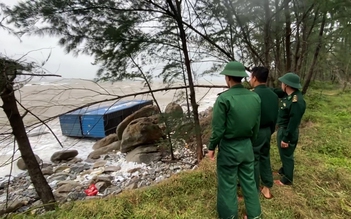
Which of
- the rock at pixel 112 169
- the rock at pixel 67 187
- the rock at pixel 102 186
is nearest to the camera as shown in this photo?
the rock at pixel 102 186

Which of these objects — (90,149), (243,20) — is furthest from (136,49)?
(90,149)

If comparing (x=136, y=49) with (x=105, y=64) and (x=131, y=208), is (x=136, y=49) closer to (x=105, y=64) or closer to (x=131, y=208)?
(x=105, y=64)

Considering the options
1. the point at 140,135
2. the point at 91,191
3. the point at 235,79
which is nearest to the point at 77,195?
the point at 91,191

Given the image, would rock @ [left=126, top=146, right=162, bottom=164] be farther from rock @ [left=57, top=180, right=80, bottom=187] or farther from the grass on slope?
the grass on slope

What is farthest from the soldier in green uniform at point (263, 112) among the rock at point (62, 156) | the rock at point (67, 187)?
the rock at point (62, 156)

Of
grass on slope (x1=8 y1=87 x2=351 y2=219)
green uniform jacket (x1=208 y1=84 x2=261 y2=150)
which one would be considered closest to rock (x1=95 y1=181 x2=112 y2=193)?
grass on slope (x1=8 y1=87 x2=351 y2=219)

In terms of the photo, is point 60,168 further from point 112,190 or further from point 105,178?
point 112,190

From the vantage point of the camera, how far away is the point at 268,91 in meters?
2.01

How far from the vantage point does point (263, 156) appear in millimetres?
2158

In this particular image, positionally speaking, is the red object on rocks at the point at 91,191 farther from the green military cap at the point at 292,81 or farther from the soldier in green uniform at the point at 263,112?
the green military cap at the point at 292,81

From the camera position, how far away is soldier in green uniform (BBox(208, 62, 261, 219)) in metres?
1.66

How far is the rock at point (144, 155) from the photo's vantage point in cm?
686

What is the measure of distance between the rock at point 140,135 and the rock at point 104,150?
0.58 metres

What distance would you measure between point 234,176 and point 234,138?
316 millimetres
